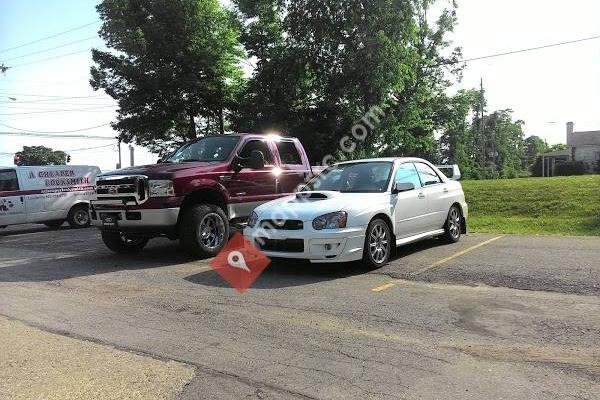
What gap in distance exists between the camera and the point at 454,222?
1012cm

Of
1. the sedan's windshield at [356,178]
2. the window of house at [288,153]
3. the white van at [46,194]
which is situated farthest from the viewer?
the white van at [46,194]

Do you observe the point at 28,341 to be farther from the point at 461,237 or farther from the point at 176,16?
the point at 176,16

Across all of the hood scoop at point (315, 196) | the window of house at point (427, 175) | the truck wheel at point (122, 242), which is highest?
the window of house at point (427, 175)

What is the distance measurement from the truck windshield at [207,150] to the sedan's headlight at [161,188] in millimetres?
1320

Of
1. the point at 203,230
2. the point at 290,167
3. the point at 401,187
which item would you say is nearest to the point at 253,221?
the point at 203,230

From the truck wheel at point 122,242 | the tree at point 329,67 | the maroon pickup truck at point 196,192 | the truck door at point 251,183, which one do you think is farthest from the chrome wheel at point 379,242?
the tree at point 329,67

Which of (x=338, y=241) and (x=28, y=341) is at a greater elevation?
(x=338, y=241)

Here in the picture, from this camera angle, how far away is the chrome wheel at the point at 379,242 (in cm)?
783

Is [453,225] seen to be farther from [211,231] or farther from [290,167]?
[211,231]

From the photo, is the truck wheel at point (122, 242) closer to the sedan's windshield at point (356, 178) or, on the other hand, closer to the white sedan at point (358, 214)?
the white sedan at point (358, 214)

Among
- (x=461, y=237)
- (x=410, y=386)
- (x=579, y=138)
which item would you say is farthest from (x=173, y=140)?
(x=579, y=138)

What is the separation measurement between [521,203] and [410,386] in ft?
47.8

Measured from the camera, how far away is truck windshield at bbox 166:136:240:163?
1012 cm

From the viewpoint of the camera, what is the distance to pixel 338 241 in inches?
291
